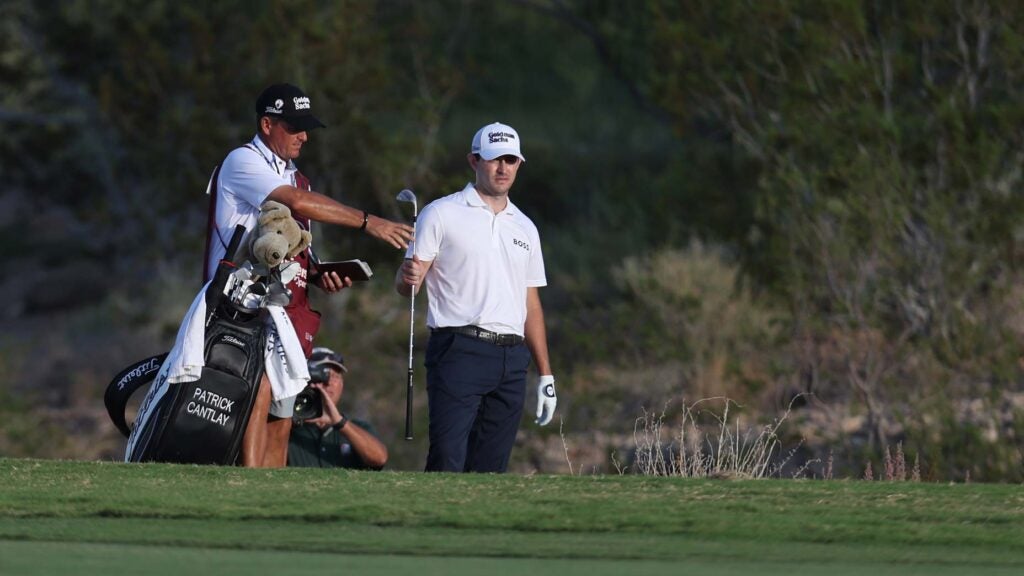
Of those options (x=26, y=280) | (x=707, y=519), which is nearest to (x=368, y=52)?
(x=26, y=280)

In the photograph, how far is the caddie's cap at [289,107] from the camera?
8.27 metres

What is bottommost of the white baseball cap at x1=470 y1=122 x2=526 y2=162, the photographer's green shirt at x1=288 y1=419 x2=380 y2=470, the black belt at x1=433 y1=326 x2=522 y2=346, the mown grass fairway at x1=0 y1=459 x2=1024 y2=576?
the mown grass fairway at x1=0 y1=459 x2=1024 y2=576

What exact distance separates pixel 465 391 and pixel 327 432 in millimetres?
2070

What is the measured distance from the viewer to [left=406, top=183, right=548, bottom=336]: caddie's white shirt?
27.4ft

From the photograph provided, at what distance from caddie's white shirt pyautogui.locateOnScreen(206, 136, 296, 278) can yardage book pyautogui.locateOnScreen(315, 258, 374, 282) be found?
407mm

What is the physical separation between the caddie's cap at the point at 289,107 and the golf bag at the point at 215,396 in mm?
571

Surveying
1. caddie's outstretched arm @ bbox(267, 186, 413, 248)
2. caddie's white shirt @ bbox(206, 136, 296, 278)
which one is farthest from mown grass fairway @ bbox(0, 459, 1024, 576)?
caddie's white shirt @ bbox(206, 136, 296, 278)

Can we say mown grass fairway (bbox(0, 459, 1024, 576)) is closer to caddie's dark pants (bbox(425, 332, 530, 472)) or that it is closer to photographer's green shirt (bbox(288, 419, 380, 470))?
caddie's dark pants (bbox(425, 332, 530, 472))

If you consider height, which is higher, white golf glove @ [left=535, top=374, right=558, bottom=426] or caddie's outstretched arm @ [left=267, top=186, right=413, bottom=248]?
caddie's outstretched arm @ [left=267, top=186, right=413, bottom=248]

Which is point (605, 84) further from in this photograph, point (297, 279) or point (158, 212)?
point (297, 279)

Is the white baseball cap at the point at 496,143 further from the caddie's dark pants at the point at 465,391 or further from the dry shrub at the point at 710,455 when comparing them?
the dry shrub at the point at 710,455

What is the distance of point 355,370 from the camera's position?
20.6 meters

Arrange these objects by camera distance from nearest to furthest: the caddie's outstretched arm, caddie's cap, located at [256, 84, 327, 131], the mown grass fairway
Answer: the mown grass fairway, the caddie's outstretched arm, caddie's cap, located at [256, 84, 327, 131]

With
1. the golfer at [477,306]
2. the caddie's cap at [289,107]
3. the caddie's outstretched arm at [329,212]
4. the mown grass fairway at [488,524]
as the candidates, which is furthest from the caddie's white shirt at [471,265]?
the mown grass fairway at [488,524]
